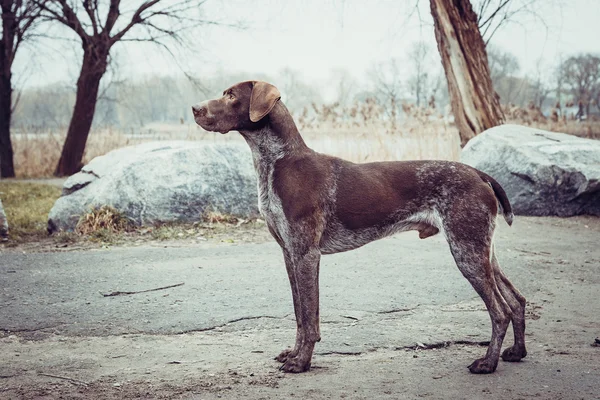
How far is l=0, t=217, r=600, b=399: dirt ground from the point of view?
3943 mm

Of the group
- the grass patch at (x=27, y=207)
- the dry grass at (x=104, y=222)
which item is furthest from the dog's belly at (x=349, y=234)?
the grass patch at (x=27, y=207)

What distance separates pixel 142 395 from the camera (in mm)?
3762

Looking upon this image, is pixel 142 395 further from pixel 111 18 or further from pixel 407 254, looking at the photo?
pixel 111 18

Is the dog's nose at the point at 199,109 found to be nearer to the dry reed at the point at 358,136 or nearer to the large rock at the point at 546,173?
the large rock at the point at 546,173

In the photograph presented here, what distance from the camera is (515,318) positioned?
4.41 m

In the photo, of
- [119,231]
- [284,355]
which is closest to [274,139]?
[284,355]

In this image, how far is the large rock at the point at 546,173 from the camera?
410 inches

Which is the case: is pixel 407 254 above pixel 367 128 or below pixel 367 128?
below

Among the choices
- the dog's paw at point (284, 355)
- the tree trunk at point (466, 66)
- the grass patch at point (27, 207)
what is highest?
the tree trunk at point (466, 66)

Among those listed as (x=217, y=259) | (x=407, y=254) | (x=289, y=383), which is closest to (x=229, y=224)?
(x=217, y=259)

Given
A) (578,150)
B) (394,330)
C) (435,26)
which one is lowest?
(394,330)

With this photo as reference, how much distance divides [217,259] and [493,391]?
4.47m

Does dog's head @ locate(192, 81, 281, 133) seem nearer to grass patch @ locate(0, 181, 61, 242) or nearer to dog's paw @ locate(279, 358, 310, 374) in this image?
dog's paw @ locate(279, 358, 310, 374)

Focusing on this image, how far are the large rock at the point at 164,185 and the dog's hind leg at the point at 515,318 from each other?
6.17m
